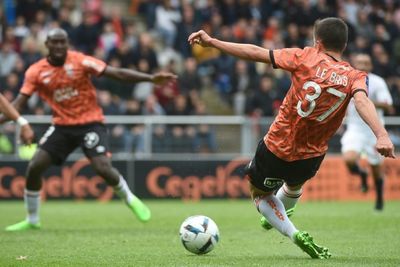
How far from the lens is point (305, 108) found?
8695mm

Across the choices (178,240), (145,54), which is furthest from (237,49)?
(145,54)

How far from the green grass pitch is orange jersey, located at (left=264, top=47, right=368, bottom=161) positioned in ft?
3.63

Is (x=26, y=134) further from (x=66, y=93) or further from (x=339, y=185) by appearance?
(x=339, y=185)

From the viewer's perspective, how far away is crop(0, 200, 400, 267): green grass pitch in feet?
28.6

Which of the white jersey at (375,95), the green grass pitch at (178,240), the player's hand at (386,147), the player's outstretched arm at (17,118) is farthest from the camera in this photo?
the white jersey at (375,95)

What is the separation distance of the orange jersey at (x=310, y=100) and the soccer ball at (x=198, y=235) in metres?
1.00

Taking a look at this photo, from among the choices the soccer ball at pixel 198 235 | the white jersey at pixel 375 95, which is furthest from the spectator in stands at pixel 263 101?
the soccer ball at pixel 198 235

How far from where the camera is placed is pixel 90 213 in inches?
639

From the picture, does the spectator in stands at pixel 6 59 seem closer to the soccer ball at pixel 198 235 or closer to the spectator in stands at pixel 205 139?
the spectator in stands at pixel 205 139

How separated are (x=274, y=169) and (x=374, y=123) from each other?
4.54 feet

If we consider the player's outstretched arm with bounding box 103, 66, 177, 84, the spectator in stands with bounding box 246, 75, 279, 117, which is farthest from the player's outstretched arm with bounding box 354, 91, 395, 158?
the spectator in stands with bounding box 246, 75, 279, 117

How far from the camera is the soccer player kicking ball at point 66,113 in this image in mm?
12469

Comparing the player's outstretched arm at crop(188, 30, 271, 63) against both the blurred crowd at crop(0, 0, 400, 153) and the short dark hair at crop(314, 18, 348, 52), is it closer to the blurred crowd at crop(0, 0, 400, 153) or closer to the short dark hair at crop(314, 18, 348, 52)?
the short dark hair at crop(314, 18, 348, 52)

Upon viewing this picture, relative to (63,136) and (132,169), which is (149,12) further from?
(63,136)
